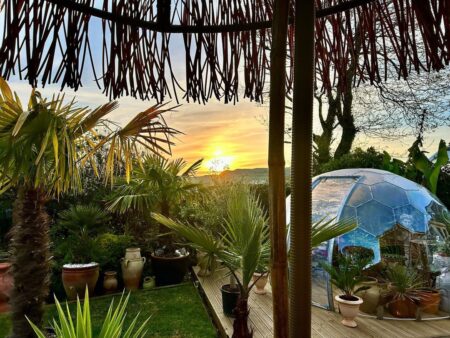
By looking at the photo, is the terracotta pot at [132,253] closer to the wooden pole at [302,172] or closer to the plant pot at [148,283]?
the plant pot at [148,283]

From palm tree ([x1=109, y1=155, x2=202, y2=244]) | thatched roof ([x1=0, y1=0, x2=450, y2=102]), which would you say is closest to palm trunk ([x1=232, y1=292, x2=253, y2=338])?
thatched roof ([x1=0, y1=0, x2=450, y2=102])

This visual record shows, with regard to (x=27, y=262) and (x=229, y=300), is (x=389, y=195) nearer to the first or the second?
(x=229, y=300)

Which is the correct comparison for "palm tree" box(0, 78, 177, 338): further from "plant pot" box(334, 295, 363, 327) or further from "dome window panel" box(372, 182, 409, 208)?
"dome window panel" box(372, 182, 409, 208)

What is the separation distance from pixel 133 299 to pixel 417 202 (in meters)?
4.88

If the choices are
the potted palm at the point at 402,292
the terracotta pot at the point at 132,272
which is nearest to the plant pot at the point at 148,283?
the terracotta pot at the point at 132,272

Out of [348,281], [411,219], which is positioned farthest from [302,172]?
[411,219]

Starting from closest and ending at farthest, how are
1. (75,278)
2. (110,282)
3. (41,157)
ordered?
1. (41,157)
2. (75,278)
3. (110,282)

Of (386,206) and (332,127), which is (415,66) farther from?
(332,127)

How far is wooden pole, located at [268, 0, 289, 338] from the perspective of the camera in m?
0.59

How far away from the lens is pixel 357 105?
35.6ft

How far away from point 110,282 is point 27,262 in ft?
9.47

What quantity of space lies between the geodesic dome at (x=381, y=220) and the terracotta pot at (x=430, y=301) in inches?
17.4

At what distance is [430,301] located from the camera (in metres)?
4.39

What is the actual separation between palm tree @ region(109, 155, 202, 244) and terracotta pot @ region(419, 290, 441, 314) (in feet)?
13.4
